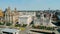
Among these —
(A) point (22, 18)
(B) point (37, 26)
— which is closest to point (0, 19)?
(A) point (22, 18)

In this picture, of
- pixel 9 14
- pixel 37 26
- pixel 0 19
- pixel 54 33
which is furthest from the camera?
pixel 0 19

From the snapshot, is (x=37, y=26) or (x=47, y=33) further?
(x=37, y=26)

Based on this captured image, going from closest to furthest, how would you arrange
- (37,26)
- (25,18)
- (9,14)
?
1. (37,26)
2. (25,18)
3. (9,14)

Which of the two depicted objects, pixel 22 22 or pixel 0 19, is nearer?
pixel 22 22

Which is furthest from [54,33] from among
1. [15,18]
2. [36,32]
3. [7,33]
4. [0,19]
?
[0,19]

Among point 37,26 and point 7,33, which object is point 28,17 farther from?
point 7,33

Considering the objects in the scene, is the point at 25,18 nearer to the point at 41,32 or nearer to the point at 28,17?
the point at 28,17

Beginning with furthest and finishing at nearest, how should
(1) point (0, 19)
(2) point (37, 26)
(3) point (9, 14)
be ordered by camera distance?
(1) point (0, 19)
(3) point (9, 14)
(2) point (37, 26)

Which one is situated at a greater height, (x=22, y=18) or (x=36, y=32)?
(x=22, y=18)

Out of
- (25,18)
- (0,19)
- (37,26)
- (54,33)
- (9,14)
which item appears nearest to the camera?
(54,33)
